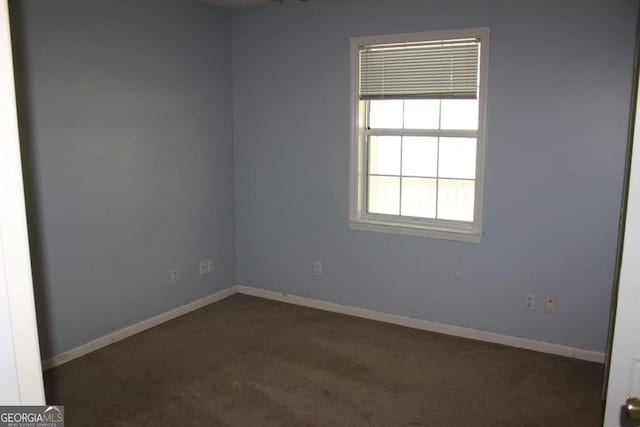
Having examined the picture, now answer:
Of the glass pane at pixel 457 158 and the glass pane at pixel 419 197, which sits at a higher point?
the glass pane at pixel 457 158

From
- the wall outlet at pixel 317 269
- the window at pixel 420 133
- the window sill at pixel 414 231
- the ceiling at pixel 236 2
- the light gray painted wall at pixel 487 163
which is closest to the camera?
the light gray painted wall at pixel 487 163

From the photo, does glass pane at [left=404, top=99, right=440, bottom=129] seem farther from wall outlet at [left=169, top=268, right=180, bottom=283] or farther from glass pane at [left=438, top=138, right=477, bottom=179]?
wall outlet at [left=169, top=268, right=180, bottom=283]

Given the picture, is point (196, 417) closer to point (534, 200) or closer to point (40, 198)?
point (40, 198)

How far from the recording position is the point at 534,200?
3586 millimetres

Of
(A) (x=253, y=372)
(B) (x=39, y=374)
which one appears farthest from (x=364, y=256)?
(B) (x=39, y=374)

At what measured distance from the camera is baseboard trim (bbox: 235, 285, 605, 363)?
11.8ft

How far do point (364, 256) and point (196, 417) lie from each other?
6.16ft

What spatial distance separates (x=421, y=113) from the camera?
3980mm

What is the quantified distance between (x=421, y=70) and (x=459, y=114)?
0.41 metres

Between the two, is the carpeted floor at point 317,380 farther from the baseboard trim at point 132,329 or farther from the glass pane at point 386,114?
the glass pane at point 386,114

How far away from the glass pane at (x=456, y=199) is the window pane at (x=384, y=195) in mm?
344

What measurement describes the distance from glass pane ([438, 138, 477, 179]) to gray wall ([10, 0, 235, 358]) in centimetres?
186

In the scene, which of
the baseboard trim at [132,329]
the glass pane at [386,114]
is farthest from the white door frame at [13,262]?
the glass pane at [386,114]

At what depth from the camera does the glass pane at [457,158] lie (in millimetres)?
3846
